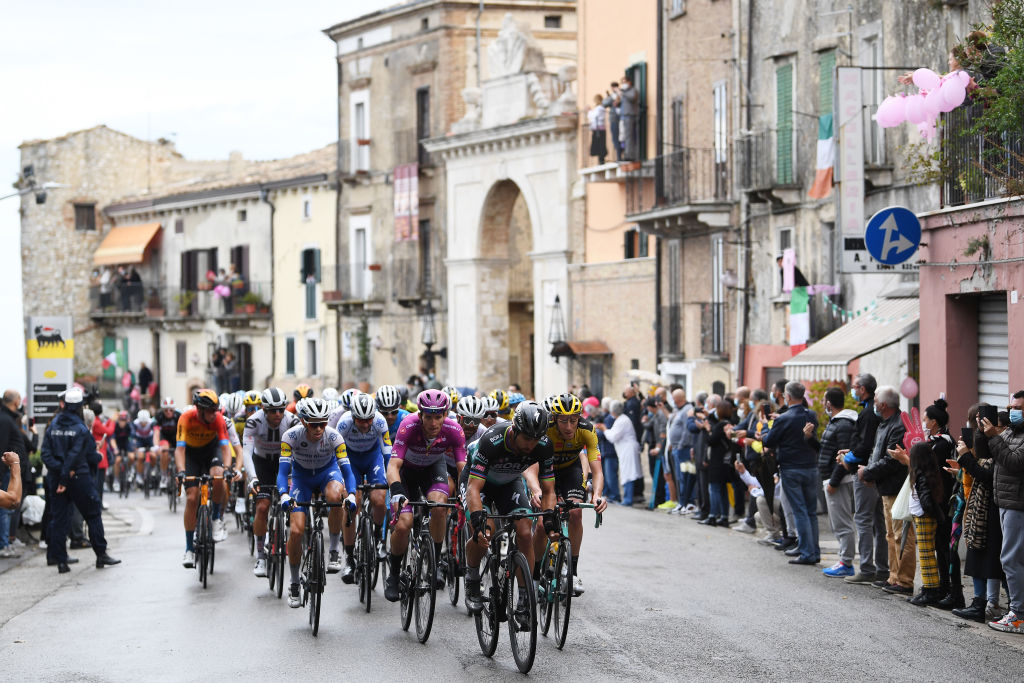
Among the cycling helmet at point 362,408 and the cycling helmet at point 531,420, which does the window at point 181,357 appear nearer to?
the cycling helmet at point 362,408

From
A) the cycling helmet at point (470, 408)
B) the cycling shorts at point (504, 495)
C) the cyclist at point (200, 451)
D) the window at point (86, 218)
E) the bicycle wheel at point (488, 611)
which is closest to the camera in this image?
the bicycle wheel at point (488, 611)

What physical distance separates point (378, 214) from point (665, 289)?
17.0m

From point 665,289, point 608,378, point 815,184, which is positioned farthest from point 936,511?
point 608,378

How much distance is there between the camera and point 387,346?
4941 centimetres

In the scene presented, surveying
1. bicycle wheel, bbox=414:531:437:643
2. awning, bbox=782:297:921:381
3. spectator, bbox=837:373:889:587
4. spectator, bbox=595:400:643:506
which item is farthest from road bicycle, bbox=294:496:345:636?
spectator, bbox=595:400:643:506

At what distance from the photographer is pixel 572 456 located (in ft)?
42.2

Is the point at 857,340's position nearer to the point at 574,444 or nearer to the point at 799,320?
the point at 799,320

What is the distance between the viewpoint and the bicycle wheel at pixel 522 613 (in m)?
10.6

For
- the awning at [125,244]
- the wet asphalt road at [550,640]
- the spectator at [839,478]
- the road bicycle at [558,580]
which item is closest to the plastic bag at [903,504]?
the wet asphalt road at [550,640]

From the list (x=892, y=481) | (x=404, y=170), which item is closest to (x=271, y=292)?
(x=404, y=170)

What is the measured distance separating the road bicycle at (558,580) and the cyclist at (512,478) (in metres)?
0.13

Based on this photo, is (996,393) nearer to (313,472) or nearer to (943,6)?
(943,6)

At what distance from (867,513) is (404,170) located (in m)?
33.7

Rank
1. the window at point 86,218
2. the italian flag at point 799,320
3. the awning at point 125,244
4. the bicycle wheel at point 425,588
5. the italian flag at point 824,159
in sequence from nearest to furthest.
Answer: the bicycle wheel at point 425,588
the italian flag at point 824,159
the italian flag at point 799,320
the awning at point 125,244
the window at point 86,218
